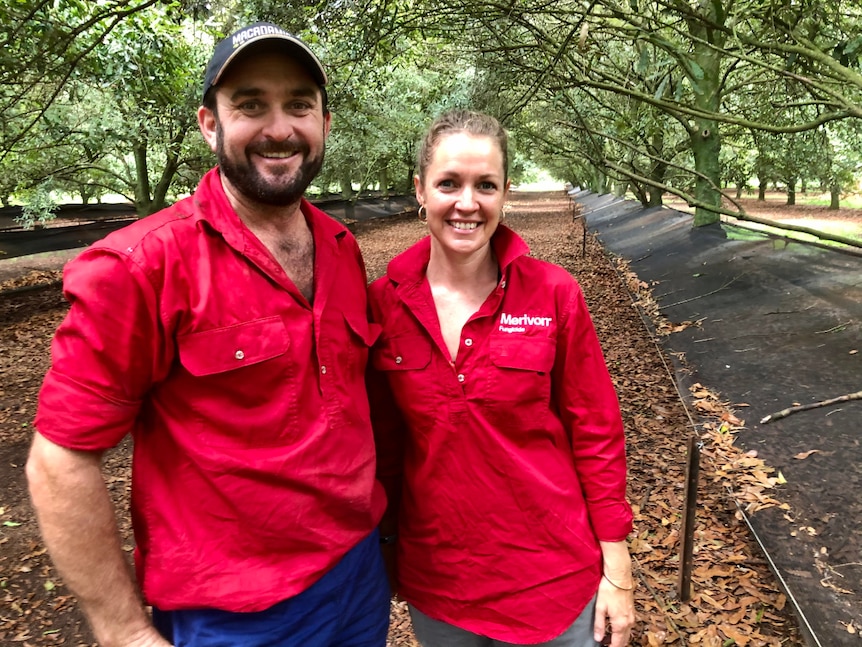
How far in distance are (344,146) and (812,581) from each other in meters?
19.8

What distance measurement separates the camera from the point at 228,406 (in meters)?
1.54

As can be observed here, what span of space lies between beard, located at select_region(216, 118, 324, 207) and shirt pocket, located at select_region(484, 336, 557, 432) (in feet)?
2.47

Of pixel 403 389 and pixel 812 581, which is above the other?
pixel 403 389

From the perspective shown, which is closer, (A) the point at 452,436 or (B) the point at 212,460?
(B) the point at 212,460

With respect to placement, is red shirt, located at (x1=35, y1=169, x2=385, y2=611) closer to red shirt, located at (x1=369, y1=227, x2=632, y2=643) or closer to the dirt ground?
red shirt, located at (x1=369, y1=227, x2=632, y2=643)

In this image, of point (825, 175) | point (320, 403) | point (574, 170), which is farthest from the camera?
point (574, 170)

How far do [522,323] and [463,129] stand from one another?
0.64 m

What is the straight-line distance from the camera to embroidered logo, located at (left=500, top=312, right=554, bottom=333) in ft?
5.97

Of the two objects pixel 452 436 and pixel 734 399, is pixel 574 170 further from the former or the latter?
pixel 452 436

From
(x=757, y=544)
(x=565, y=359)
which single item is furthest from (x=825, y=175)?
(x=565, y=359)

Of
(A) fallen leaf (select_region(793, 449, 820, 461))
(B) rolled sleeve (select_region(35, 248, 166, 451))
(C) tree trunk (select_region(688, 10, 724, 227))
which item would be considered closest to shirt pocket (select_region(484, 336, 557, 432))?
(B) rolled sleeve (select_region(35, 248, 166, 451))

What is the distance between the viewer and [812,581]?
3.15 meters

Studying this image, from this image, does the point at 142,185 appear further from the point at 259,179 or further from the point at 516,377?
the point at 516,377

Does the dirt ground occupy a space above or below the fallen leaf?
below
